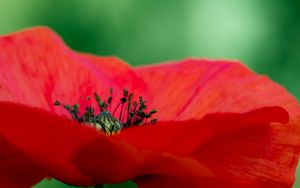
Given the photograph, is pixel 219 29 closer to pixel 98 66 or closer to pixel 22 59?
pixel 98 66

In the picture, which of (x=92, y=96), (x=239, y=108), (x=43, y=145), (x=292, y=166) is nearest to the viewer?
(x=43, y=145)

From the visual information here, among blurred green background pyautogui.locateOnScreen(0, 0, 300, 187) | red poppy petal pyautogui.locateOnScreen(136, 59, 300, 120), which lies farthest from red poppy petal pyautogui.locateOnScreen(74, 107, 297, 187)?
blurred green background pyautogui.locateOnScreen(0, 0, 300, 187)

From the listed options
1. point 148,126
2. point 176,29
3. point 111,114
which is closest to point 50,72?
point 111,114

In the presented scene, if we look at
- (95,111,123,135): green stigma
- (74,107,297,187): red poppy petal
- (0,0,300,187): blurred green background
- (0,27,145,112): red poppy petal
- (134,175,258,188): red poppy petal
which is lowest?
(134,175,258,188): red poppy petal

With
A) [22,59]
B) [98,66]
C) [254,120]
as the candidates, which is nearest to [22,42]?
[22,59]

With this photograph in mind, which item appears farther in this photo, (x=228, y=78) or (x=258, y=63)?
(x=258, y=63)

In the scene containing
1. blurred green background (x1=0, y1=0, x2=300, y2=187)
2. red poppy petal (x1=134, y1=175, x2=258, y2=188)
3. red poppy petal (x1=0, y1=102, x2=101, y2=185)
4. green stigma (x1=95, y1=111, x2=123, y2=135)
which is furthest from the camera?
blurred green background (x1=0, y1=0, x2=300, y2=187)

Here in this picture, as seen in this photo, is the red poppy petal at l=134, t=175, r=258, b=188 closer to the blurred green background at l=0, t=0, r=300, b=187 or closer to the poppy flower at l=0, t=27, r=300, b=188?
the poppy flower at l=0, t=27, r=300, b=188

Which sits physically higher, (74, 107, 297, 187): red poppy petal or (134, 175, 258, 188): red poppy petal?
(74, 107, 297, 187): red poppy petal
